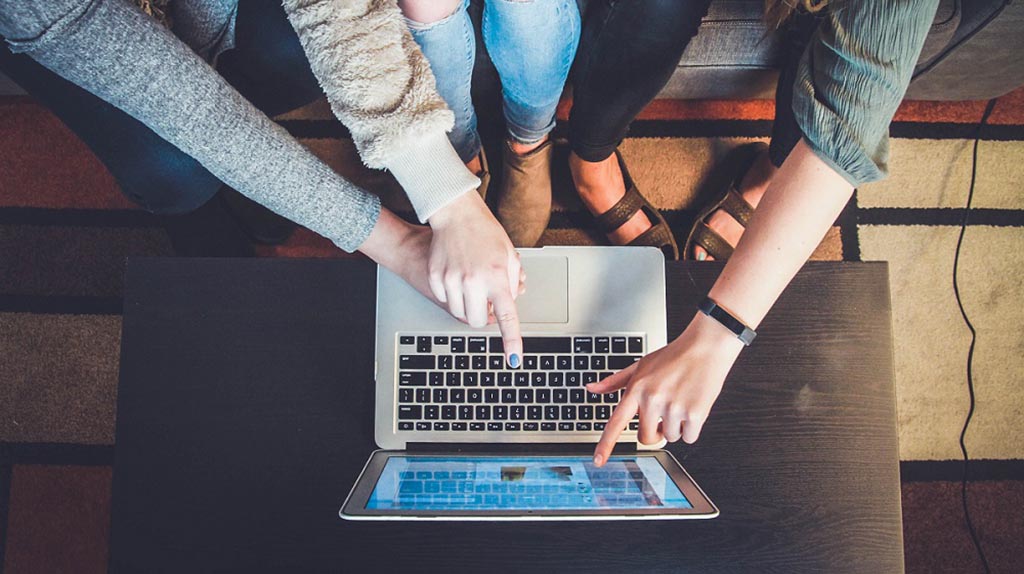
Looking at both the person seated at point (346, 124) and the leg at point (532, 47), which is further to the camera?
the leg at point (532, 47)

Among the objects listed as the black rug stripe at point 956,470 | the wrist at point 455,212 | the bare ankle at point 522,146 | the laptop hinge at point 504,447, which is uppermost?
the wrist at point 455,212

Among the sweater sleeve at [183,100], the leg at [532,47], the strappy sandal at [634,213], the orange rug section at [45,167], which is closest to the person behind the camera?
the sweater sleeve at [183,100]

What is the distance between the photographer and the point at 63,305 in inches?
50.2

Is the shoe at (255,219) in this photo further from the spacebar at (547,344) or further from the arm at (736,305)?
the arm at (736,305)

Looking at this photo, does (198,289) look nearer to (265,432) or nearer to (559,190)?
(265,432)

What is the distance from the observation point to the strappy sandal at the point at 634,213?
1200 millimetres

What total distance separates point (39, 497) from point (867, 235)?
1828 millimetres

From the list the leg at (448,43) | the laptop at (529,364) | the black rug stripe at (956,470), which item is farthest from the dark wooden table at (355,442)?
the black rug stripe at (956,470)

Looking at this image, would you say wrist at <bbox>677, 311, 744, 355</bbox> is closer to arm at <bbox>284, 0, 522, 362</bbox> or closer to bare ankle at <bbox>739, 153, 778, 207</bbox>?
arm at <bbox>284, 0, 522, 362</bbox>

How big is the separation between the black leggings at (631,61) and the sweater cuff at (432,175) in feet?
1.16

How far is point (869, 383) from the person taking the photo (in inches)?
28.0

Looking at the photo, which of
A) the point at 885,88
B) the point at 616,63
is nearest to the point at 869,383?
the point at 885,88

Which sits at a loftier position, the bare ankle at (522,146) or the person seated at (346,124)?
the person seated at (346,124)

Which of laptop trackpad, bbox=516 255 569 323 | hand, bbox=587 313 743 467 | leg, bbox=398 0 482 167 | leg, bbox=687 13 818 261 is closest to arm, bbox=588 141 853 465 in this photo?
hand, bbox=587 313 743 467
